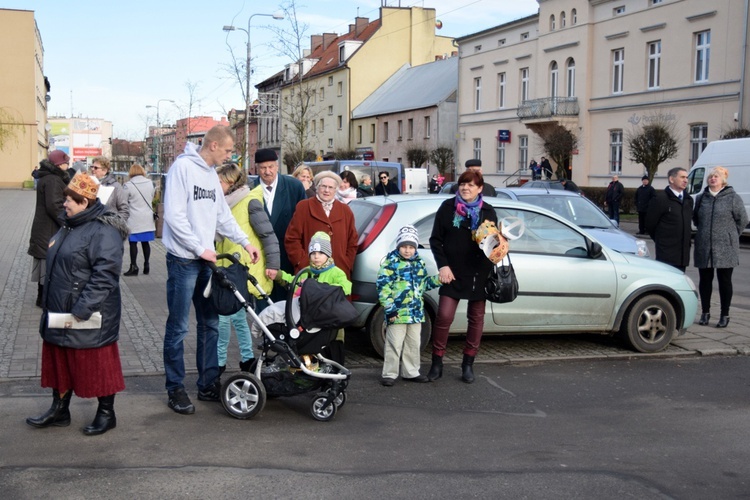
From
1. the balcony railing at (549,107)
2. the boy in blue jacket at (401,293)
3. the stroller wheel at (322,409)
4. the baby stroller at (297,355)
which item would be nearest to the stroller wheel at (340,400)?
the baby stroller at (297,355)

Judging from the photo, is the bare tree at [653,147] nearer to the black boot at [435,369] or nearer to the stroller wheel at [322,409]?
the black boot at [435,369]

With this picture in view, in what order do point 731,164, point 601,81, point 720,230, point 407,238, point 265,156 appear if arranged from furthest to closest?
point 601,81
point 731,164
point 720,230
point 265,156
point 407,238

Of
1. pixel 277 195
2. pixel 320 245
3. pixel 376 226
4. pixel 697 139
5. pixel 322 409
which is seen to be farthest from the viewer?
pixel 697 139

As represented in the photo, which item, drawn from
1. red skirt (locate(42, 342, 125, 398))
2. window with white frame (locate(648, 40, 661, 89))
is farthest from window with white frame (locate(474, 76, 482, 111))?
red skirt (locate(42, 342, 125, 398))

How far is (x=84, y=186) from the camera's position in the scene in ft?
17.9

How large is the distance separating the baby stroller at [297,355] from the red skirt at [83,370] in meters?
0.85

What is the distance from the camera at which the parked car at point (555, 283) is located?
808 centimetres

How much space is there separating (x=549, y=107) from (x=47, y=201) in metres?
35.5

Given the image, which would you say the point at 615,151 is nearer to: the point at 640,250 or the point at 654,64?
the point at 654,64

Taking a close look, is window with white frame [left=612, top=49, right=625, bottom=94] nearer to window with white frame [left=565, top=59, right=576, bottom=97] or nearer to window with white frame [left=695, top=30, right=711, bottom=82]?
window with white frame [left=565, top=59, right=576, bottom=97]

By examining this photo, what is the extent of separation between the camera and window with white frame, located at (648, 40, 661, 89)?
36750mm

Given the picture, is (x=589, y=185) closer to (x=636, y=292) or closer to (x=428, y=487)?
(x=636, y=292)

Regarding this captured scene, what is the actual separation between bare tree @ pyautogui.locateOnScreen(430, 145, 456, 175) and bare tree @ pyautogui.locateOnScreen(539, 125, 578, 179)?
11250mm

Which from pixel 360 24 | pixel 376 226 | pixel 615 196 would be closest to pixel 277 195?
pixel 376 226
